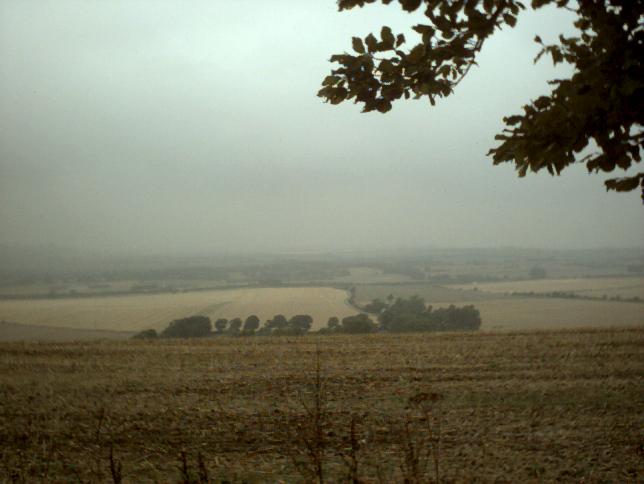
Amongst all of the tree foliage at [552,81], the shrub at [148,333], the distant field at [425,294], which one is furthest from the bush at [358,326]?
the tree foliage at [552,81]

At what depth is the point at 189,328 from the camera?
13.7 meters

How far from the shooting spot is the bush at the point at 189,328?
13367 mm

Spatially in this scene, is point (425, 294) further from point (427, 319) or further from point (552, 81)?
point (552, 81)

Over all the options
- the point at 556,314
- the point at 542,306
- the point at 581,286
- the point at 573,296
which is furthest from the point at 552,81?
the point at 581,286

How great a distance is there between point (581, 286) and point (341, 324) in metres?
19.6

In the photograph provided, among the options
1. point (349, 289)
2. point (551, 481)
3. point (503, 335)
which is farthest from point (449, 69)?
point (349, 289)

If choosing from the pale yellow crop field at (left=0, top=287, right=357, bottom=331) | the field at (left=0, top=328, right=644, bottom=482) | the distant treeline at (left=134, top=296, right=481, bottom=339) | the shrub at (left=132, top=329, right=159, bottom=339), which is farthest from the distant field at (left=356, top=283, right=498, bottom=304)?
the field at (left=0, top=328, right=644, bottom=482)

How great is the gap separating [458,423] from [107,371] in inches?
275

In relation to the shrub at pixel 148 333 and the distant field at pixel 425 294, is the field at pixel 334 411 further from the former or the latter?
the distant field at pixel 425 294

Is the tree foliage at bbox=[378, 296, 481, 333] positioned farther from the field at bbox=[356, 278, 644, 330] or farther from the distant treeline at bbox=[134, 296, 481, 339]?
the field at bbox=[356, 278, 644, 330]

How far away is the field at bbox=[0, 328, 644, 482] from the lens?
15.2ft

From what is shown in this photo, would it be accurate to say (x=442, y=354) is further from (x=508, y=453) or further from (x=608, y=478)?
(x=608, y=478)

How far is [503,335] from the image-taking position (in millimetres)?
10750

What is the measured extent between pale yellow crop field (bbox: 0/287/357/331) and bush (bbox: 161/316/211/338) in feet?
4.08
